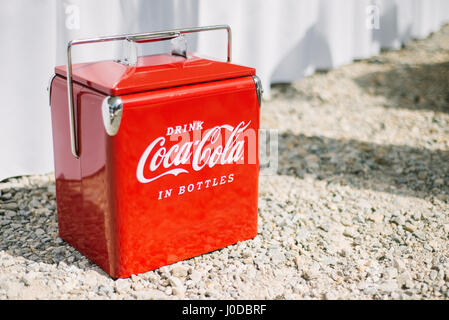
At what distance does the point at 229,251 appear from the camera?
69.7 inches

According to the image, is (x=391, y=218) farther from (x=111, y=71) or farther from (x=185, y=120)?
(x=111, y=71)

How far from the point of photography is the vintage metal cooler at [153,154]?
146 cm

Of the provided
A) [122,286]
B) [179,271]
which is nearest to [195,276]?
[179,271]

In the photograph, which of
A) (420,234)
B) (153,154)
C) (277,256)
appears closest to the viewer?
(153,154)

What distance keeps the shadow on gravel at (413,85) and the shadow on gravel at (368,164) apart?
2.41 ft

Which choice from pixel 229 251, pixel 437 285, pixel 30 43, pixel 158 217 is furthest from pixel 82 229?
pixel 437 285

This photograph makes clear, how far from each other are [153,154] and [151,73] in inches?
8.6

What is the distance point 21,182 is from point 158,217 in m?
0.90

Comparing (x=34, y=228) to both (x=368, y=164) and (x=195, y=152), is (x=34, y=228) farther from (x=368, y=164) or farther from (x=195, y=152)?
(x=368, y=164)

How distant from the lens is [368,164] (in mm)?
2492

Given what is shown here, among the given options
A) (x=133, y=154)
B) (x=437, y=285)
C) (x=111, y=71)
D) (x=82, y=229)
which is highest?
(x=111, y=71)

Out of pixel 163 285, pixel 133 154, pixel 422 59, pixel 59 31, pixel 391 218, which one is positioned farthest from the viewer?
pixel 422 59

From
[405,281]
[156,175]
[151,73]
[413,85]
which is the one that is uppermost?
[151,73]

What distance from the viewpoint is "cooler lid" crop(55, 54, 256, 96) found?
4.70ft
